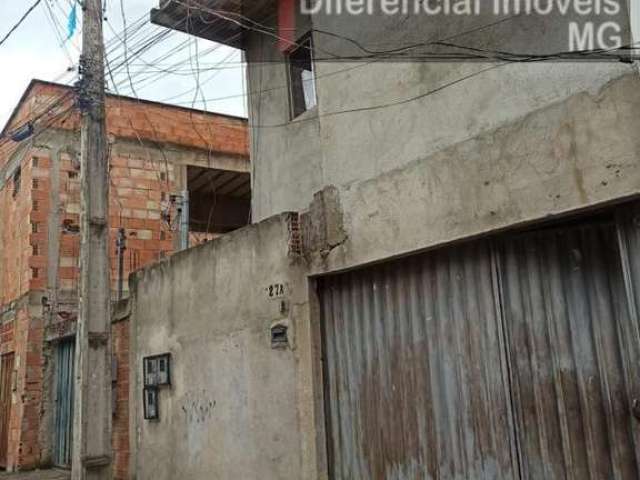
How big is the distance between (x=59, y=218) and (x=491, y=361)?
9897 mm

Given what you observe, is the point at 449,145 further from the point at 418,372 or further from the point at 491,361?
the point at 418,372

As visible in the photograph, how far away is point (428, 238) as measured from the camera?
4.71 meters

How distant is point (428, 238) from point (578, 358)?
51.6 inches

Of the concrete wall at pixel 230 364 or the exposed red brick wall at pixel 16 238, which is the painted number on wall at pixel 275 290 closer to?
the concrete wall at pixel 230 364

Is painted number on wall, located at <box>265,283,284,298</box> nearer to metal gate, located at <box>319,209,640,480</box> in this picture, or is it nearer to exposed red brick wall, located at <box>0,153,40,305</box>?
metal gate, located at <box>319,209,640,480</box>

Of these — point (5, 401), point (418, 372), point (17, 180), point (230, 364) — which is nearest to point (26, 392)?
point (5, 401)

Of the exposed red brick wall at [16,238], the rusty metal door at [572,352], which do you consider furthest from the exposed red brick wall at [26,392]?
the rusty metal door at [572,352]

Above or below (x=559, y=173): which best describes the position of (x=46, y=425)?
below

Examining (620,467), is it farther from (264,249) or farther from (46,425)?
(46,425)

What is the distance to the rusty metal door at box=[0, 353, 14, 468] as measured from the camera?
12.3 meters

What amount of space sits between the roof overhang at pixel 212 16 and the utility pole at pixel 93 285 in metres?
0.79

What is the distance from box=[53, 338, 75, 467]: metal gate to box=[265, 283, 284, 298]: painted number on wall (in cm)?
655

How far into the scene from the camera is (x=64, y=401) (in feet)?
38.0

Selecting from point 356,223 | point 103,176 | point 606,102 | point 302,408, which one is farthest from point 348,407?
point 103,176
